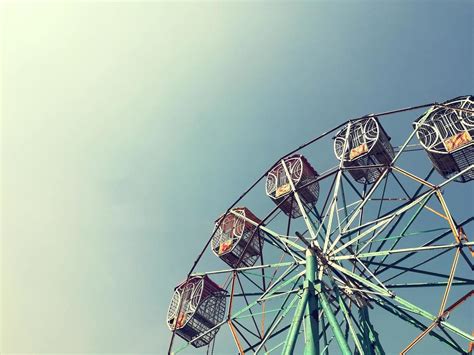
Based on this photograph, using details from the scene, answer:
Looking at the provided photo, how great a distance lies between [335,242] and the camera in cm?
1853

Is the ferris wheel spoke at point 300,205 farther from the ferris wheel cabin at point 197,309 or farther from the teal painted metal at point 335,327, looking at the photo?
the ferris wheel cabin at point 197,309

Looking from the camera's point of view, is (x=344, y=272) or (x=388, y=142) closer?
(x=344, y=272)

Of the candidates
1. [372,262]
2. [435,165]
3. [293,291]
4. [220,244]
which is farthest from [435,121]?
[220,244]

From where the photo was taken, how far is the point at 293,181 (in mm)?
21828

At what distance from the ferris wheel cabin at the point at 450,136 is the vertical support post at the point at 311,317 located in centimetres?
722

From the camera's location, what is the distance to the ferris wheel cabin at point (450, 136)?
686 inches

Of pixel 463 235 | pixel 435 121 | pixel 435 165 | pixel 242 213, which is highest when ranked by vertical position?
pixel 242 213

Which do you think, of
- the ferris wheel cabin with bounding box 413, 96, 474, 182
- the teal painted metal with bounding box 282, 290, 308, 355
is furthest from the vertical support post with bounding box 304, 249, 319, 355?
the ferris wheel cabin with bounding box 413, 96, 474, 182

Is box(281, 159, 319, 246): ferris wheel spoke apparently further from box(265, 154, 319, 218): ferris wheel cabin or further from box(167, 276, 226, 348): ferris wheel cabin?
box(167, 276, 226, 348): ferris wheel cabin

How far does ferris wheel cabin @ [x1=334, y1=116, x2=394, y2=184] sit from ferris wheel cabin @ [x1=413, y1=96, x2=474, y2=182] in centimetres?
169

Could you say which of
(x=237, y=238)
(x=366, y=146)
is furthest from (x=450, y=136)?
(x=237, y=238)

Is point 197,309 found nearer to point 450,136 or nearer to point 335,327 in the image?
point 335,327

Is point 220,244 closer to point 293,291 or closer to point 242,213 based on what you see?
point 242,213

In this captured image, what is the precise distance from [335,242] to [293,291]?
285 cm
